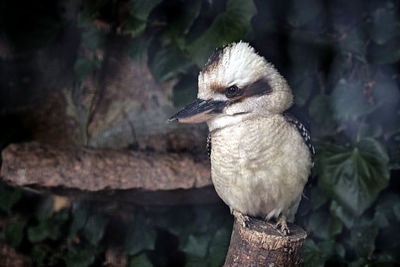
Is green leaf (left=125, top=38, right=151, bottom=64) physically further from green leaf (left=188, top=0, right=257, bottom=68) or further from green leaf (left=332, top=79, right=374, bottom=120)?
green leaf (left=332, top=79, right=374, bottom=120)

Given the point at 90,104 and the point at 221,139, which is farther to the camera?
the point at 90,104

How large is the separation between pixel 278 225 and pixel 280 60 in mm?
572

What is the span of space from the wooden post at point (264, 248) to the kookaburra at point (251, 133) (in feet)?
0.12

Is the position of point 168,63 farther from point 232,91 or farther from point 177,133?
point 232,91

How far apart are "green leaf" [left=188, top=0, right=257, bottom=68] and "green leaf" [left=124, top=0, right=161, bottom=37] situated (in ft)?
0.59

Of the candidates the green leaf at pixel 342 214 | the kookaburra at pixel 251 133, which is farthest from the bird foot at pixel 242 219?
the green leaf at pixel 342 214

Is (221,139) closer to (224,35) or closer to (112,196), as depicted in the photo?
(224,35)

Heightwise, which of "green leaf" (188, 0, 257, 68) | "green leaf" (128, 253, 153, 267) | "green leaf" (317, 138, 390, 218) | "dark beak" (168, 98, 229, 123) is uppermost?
"green leaf" (188, 0, 257, 68)

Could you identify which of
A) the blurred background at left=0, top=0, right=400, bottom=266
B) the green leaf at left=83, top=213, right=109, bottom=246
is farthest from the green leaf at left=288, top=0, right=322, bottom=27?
the green leaf at left=83, top=213, right=109, bottom=246

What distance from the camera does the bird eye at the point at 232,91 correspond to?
34.4 inches

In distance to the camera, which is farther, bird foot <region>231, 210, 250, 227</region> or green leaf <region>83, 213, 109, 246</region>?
green leaf <region>83, 213, 109, 246</region>

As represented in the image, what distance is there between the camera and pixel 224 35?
121cm

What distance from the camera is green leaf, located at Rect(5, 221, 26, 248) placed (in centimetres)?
186

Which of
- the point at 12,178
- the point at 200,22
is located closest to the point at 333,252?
the point at 200,22
